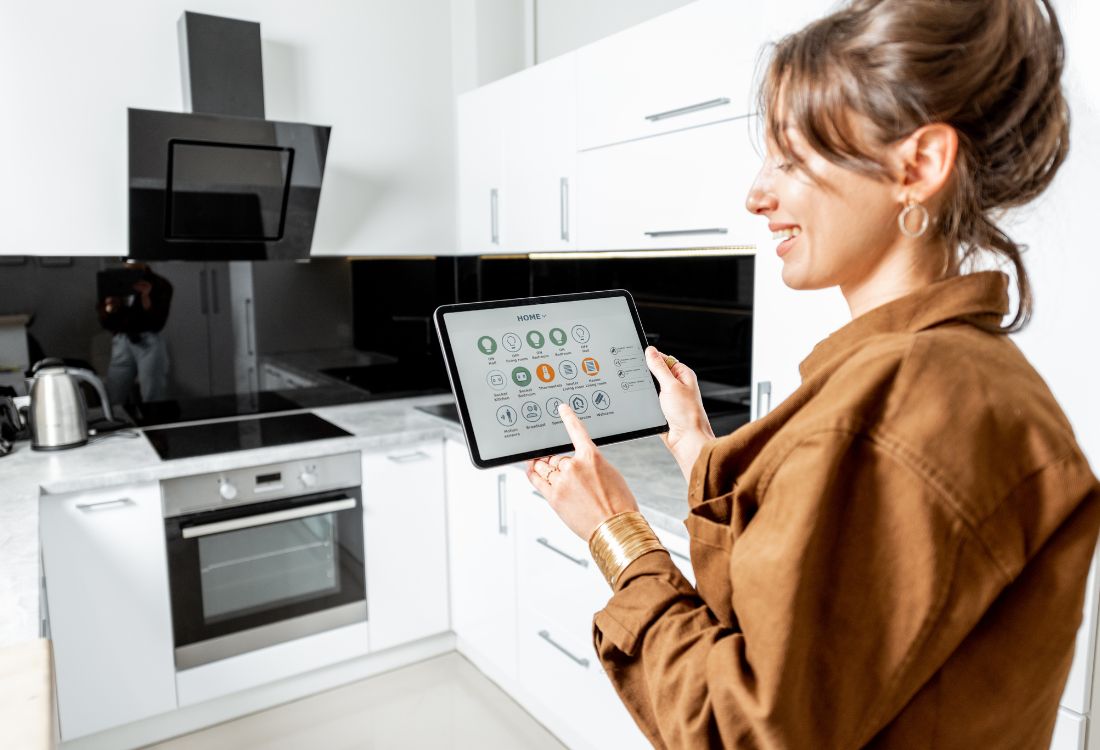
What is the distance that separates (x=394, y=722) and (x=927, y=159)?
90.7 inches

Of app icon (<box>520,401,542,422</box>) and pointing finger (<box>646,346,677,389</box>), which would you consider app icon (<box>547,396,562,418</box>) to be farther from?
pointing finger (<box>646,346,677,389</box>)

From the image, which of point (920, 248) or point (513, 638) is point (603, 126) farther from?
point (920, 248)

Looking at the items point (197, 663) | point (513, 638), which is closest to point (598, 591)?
point (513, 638)

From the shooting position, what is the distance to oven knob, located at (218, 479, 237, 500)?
2256mm

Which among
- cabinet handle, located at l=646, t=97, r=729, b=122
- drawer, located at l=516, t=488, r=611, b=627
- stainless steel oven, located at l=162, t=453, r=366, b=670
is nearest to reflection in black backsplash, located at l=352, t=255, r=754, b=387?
cabinet handle, located at l=646, t=97, r=729, b=122

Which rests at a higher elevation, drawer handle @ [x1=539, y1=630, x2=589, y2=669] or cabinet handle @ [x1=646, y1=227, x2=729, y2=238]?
cabinet handle @ [x1=646, y1=227, x2=729, y2=238]

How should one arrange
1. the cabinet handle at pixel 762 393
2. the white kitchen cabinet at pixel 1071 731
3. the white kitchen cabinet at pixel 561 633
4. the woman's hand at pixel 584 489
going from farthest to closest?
1. the white kitchen cabinet at pixel 561 633
2. the cabinet handle at pixel 762 393
3. the white kitchen cabinet at pixel 1071 731
4. the woman's hand at pixel 584 489

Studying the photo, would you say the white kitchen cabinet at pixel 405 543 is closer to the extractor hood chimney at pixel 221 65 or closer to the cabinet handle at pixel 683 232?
the cabinet handle at pixel 683 232

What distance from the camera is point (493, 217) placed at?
9.26 feet

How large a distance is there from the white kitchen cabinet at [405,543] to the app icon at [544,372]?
1.52m

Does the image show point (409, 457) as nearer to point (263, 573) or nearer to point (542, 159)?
point (263, 573)

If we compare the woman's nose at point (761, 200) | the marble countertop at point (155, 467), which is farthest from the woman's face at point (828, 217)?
the marble countertop at point (155, 467)

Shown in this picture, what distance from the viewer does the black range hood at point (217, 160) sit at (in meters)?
2.33

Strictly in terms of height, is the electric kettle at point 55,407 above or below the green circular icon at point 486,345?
below
